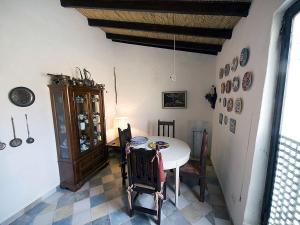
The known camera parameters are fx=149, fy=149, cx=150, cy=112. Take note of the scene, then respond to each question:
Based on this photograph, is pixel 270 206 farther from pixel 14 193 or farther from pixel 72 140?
pixel 14 193

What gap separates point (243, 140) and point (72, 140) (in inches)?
93.1

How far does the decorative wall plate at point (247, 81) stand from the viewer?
1.53 m

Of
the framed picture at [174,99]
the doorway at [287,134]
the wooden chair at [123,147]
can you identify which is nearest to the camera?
the doorway at [287,134]

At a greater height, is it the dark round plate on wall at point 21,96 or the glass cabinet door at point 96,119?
the dark round plate on wall at point 21,96

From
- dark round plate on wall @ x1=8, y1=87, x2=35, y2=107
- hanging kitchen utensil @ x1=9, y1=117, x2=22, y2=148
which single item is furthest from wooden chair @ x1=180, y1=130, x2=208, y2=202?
dark round plate on wall @ x1=8, y1=87, x2=35, y2=107

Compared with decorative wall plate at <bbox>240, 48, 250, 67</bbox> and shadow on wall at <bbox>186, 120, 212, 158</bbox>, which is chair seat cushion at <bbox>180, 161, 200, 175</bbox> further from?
decorative wall plate at <bbox>240, 48, 250, 67</bbox>

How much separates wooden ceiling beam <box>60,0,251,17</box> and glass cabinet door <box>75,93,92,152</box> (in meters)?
1.44

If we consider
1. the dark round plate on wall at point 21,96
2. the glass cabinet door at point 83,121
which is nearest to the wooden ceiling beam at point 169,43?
the glass cabinet door at point 83,121

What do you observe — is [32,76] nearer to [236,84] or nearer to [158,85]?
[158,85]

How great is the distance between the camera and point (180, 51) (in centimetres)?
354

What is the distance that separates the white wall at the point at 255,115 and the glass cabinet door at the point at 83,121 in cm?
238

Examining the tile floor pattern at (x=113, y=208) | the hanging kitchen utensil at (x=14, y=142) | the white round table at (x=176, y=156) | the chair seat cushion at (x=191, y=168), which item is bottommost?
the tile floor pattern at (x=113, y=208)

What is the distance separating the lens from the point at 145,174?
5.80ft

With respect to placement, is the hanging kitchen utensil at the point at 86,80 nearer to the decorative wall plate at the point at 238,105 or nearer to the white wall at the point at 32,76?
the white wall at the point at 32,76
